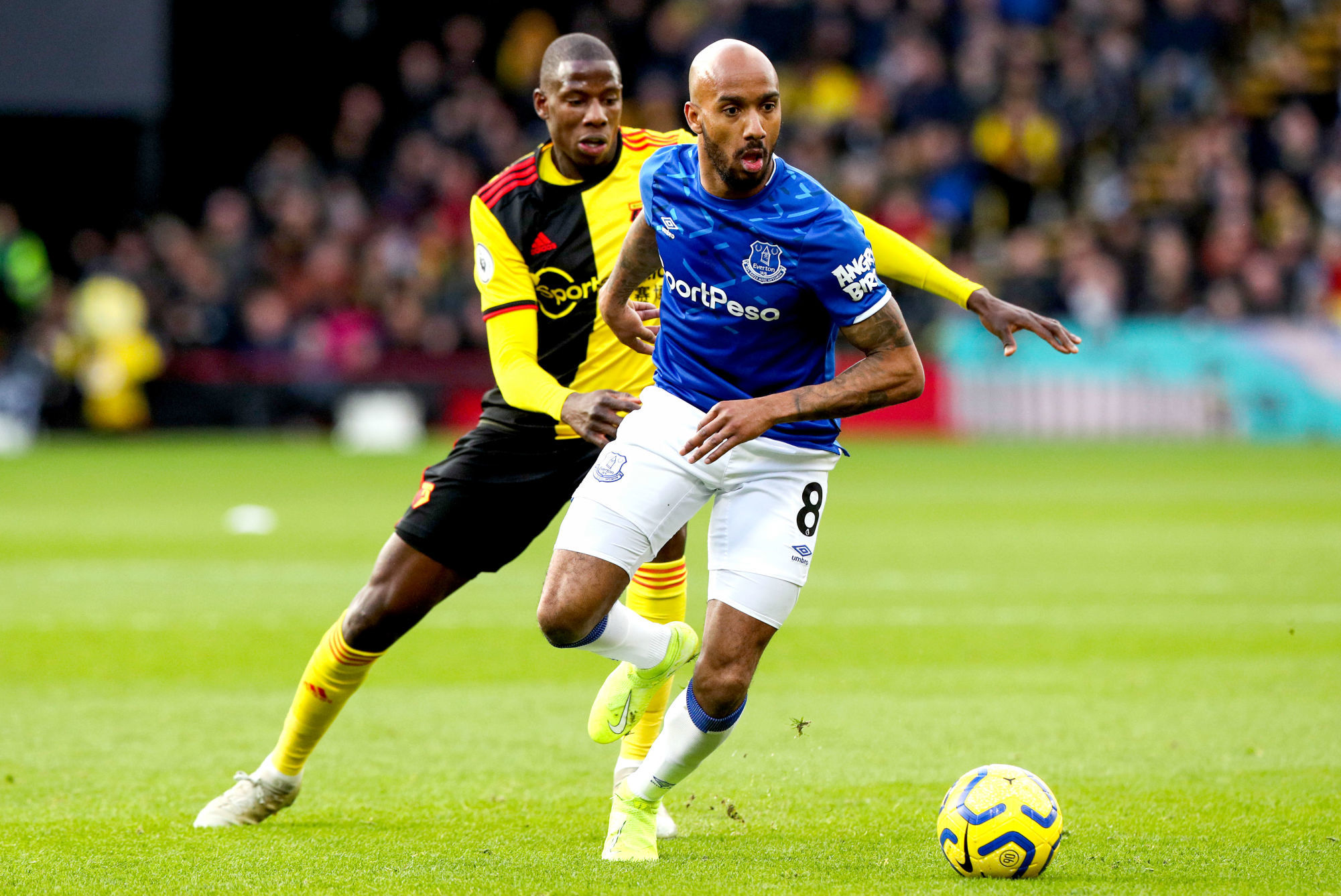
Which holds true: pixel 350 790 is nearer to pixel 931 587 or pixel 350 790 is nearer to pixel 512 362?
pixel 512 362

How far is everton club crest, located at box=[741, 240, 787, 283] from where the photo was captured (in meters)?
4.99

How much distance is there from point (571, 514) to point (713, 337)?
0.69 meters

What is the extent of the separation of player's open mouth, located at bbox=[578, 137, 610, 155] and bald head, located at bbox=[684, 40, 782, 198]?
2.78 ft

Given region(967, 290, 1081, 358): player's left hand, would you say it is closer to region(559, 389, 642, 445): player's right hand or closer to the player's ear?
the player's ear

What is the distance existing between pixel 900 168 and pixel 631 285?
1986 centimetres

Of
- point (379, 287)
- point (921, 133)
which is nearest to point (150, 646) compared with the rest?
point (379, 287)

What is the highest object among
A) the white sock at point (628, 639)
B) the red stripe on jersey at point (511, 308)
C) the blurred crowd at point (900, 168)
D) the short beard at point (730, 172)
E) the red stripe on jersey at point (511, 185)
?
the short beard at point (730, 172)

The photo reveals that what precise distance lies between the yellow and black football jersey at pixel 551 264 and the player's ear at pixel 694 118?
766 mm

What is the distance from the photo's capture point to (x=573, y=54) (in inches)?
228

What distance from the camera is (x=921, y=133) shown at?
2491 cm

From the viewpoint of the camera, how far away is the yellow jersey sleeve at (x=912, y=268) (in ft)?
17.4

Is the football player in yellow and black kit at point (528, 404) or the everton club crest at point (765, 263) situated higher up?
the everton club crest at point (765, 263)

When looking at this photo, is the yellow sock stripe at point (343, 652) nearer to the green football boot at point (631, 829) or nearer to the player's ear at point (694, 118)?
the green football boot at point (631, 829)

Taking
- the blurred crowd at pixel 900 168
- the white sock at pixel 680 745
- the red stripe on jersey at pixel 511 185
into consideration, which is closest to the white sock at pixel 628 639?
the white sock at pixel 680 745
